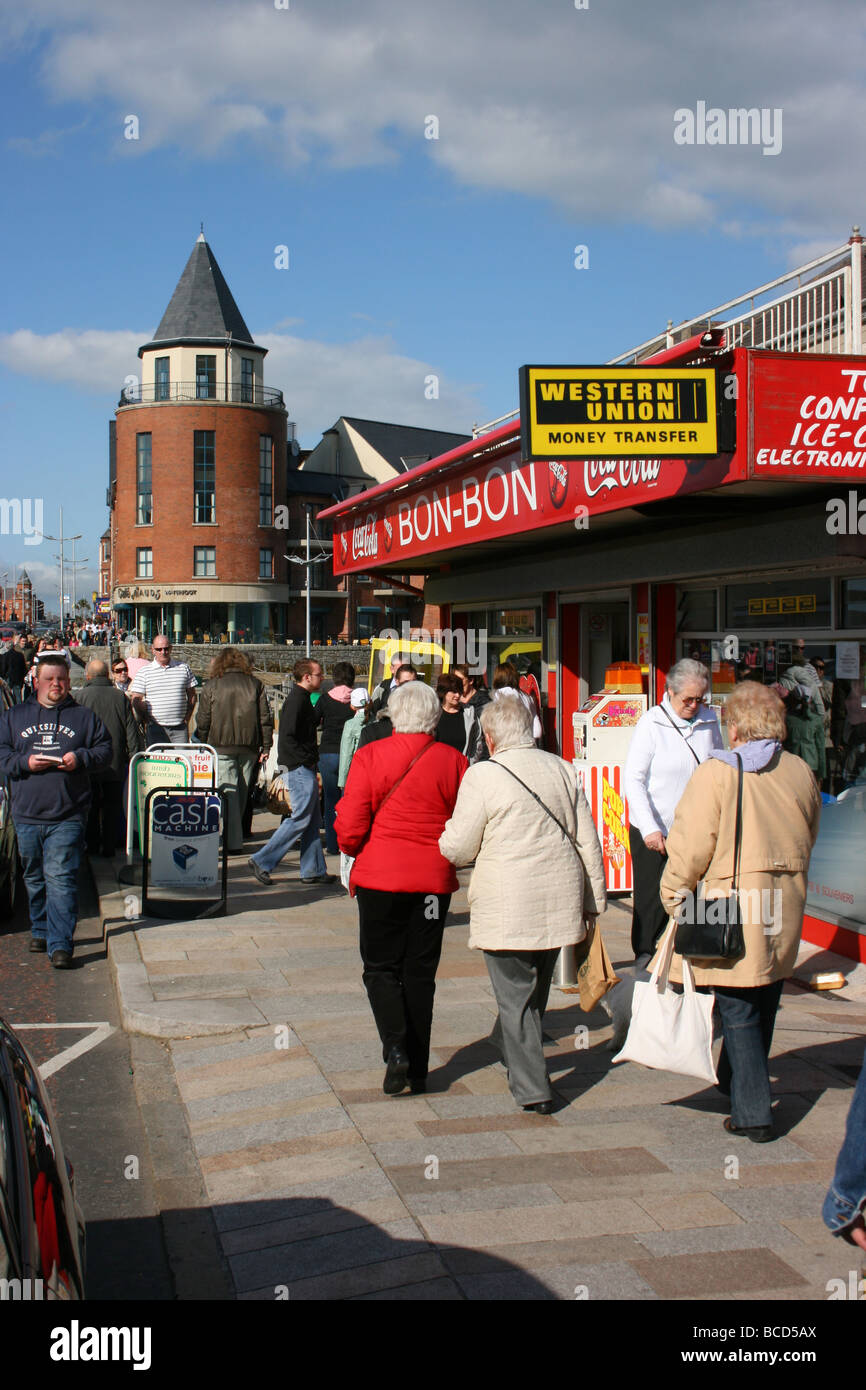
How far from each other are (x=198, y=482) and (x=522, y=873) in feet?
216

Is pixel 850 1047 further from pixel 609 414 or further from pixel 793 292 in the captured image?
pixel 793 292

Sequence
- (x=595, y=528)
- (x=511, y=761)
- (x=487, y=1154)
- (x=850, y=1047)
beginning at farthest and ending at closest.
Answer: (x=595, y=528) < (x=850, y=1047) < (x=511, y=761) < (x=487, y=1154)

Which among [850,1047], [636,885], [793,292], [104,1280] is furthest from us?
[793,292]

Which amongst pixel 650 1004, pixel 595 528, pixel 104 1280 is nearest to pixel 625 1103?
pixel 650 1004

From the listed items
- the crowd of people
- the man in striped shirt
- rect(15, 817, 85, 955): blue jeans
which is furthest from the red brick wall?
the crowd of people

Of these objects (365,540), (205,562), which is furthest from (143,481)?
(365,540)

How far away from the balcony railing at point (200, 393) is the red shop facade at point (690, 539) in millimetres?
55758

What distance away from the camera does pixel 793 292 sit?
7902mm

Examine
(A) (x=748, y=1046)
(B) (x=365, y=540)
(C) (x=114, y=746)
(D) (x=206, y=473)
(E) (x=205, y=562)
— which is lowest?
(A) (x=748, y=1046)

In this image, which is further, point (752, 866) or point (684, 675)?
point (684, 675)

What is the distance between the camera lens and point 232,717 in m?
10.2

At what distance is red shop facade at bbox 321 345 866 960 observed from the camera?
21.9ft

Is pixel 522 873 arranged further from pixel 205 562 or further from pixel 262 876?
pixel 205 562

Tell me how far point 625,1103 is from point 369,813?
5.30 feet
